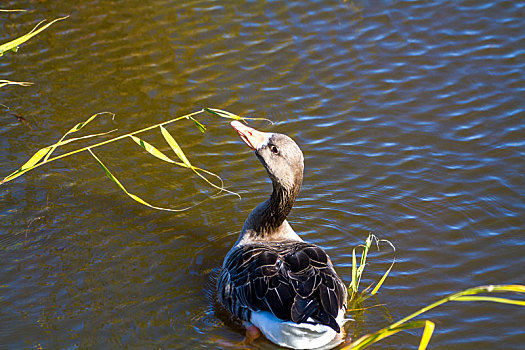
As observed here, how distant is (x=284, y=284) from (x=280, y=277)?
93 millimetres

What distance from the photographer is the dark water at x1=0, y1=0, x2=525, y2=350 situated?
539 centimetres

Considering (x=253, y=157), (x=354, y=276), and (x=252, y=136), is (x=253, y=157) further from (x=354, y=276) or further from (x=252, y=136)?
(x=354, y=276)

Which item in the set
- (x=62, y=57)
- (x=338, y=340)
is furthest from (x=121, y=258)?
(x=62, y=57)

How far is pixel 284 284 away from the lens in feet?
15.6

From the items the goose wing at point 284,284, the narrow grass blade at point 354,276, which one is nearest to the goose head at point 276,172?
the goose wing at point 284,284

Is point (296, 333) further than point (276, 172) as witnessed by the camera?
No

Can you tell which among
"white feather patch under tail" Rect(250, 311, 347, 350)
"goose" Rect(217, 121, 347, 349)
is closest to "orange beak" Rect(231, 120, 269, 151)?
"goose" Rect(217, 121, 347, 349)

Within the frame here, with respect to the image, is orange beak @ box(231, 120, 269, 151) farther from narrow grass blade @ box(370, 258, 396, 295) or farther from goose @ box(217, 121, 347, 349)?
narrow grass blade @ box(370, 258, 396, 295)

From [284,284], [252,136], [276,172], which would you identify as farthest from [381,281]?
[252,136]

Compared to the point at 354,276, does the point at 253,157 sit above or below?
above

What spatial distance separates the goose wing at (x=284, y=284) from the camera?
4570 mm

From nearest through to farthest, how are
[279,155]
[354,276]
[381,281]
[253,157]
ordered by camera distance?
[381,281]
[354,276]
[279,155]
[253,157]

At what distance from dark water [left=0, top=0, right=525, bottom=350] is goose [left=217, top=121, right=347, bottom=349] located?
1.06 feet

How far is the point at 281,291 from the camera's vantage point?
4.73 m
